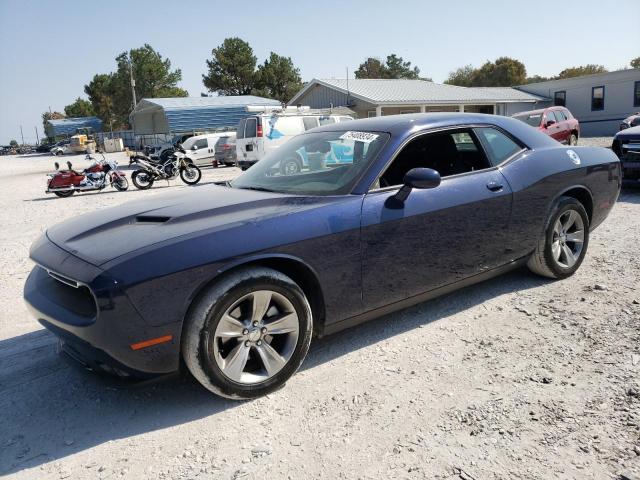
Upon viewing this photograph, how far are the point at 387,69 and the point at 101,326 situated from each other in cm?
9567

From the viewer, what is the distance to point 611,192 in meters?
4.66

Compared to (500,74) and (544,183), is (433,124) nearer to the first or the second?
(544,183)

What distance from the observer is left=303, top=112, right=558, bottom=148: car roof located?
138 inches

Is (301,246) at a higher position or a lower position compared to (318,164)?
lower

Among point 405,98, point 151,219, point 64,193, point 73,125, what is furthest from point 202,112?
point 73,125

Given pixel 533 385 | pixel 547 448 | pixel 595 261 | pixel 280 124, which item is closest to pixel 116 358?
pixel 547 448

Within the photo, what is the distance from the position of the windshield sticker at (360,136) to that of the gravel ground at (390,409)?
1364mm

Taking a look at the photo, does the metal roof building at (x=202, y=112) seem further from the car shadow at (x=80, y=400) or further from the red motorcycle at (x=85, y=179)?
the car shadow at (x=80, y=400)

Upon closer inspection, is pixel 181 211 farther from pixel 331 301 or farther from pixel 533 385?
pixel 533 385

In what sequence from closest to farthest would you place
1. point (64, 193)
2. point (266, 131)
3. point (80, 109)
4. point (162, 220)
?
point (162, 220)
point (64, 193)
point (266, 131)
point (80, 109)

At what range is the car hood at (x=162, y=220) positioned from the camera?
2.61 meters

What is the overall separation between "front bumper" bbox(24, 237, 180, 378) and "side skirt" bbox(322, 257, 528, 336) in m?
1.01

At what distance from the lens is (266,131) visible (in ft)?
52.6

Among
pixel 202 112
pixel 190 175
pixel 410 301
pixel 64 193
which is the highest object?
pixel 202 112
